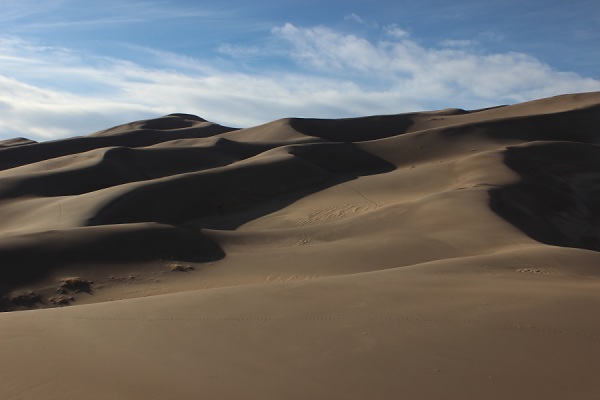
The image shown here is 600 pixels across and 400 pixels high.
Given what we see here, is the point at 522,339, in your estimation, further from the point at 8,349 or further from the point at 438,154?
the point at 438,154

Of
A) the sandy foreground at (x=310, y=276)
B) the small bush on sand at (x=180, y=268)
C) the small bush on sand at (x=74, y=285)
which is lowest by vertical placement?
the small bush on sand at (x=74, y=285)

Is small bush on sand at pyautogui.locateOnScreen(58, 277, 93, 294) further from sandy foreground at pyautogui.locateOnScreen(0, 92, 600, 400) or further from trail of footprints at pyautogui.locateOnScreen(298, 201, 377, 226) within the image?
trail of footprints at pyautogui.locateOnScreen(298, 201, 377, 226)

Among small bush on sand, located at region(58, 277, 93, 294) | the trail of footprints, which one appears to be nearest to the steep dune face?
the trail of footprints

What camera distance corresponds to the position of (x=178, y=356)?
5430mm

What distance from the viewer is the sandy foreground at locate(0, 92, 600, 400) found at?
4902 millimetres

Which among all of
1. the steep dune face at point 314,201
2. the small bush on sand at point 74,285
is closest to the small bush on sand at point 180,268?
the steep dune face at point 314,201

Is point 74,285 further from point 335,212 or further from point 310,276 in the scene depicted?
point 335,212

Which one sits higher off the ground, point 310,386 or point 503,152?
point 503,152

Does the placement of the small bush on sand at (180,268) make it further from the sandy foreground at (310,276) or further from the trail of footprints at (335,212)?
the trail of footprints at (335,212)

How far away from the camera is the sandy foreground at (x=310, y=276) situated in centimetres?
490

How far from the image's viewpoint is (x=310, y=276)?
39.3 feet

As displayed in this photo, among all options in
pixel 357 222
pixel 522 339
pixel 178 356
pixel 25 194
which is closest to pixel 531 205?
pixel 357 222

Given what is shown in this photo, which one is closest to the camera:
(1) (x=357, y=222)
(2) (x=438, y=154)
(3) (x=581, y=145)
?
(1) (x=357, y=222)

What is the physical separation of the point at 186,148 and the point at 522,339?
105ft
